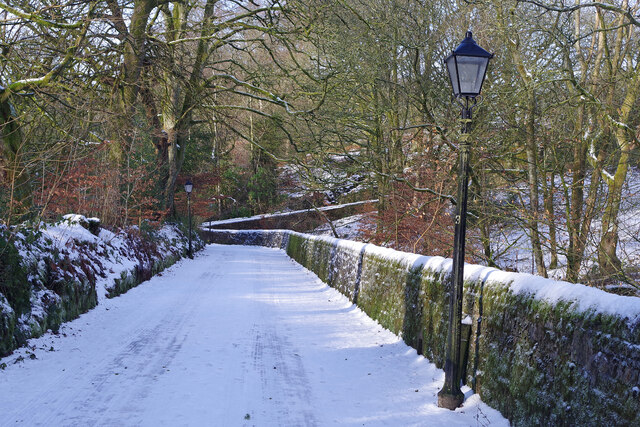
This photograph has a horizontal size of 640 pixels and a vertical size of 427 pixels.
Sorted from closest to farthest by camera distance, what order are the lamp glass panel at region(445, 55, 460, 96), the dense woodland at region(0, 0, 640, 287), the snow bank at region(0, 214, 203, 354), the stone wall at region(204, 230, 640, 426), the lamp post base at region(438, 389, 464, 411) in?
1. the stone wall at region(204, 230, 640, 426)
2. the lamp post base at region(438, 389, 464, 411)
3. the lamp glass panel at region(445, 55, 460, 96)
4. the snow bank at region(0, 214, 203, 354)
5. the dense woodland at region(0, 0, 640, 287)

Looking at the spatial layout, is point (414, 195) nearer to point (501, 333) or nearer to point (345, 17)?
point (345, 17)

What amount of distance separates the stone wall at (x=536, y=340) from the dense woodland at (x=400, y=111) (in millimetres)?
3043

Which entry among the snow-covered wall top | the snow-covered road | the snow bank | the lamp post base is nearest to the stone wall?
the snow-covered wall top

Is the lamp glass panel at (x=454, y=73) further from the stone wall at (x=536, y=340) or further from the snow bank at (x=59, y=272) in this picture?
the snow bank at (x=59, y=272)

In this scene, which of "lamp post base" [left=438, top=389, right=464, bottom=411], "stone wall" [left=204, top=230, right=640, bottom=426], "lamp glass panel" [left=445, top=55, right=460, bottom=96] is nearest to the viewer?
"stone wall" [left=204, top=230, right=640, bottom=426]

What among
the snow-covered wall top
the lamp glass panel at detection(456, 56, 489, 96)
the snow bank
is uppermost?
the lamp glass panel at detection(456, 56, 489, 96)

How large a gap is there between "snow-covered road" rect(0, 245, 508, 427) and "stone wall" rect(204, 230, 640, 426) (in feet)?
1.17

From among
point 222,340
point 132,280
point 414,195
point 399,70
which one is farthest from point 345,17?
point 222,340

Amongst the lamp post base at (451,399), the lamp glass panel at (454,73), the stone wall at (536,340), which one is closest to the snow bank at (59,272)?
the lamp post base at (451,399)

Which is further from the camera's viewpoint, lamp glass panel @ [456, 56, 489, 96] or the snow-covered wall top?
lamp glass panel @ [456, 56, 489, 96]

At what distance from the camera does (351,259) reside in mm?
11703

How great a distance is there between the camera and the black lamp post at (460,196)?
521 centimetres

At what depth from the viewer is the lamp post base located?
516 centimetres

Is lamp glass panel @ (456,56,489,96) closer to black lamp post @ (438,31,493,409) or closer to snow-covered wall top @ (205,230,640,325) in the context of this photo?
black lamp post @ (438,31,493,409)
